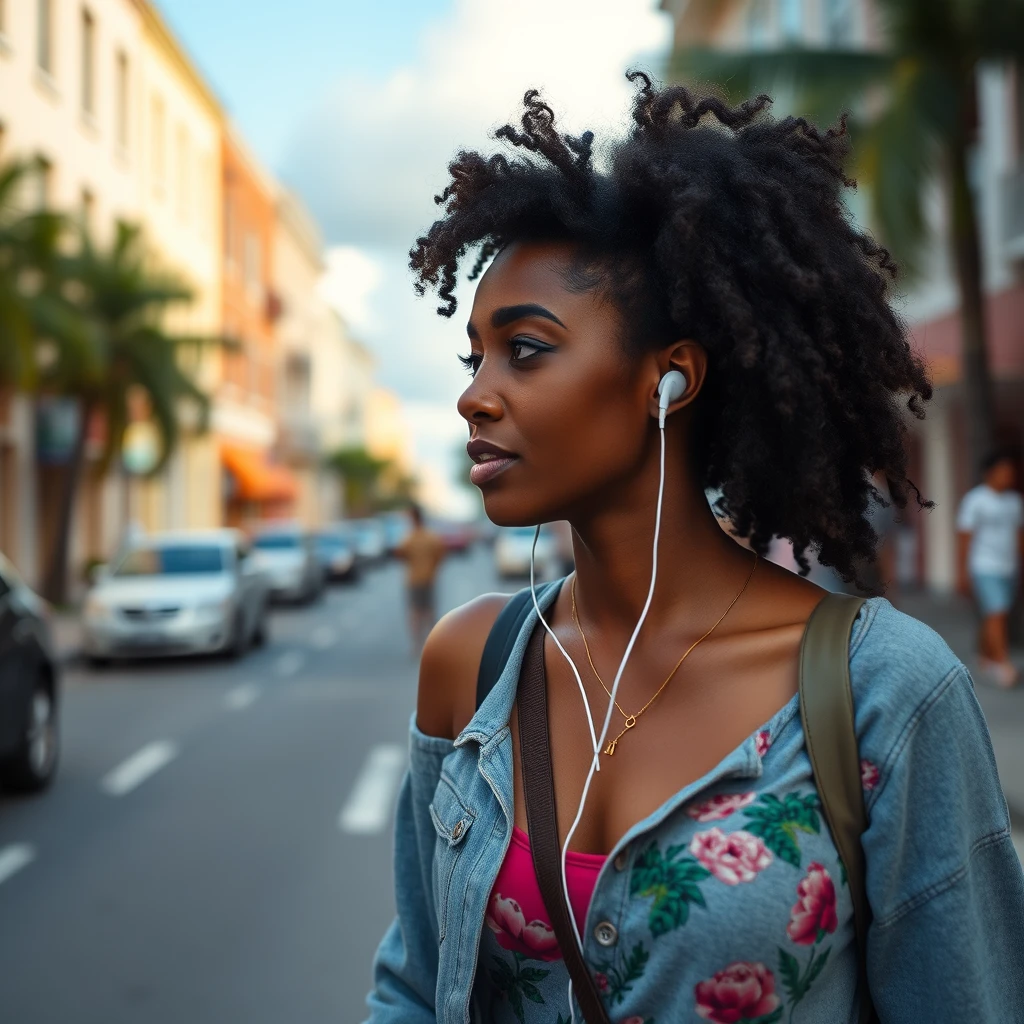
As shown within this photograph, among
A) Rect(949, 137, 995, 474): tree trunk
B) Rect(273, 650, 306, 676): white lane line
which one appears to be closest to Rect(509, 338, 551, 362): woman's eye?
Rect(949, 137, 995, 474): tree trunk

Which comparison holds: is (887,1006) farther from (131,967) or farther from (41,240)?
(41,240)

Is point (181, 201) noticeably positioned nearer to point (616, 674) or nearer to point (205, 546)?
point (205, 546)

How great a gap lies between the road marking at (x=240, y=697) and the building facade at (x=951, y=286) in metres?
7.06

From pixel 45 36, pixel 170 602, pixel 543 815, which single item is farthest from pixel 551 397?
pixel 45 36

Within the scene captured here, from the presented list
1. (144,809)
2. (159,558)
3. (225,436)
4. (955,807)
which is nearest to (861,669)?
(955,807)

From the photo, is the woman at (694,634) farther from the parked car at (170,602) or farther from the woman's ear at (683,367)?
the parked car at (170,602)

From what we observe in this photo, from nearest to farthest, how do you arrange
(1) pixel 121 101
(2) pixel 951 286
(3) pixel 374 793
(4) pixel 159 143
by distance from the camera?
(3) pixel 374 793, (2) pixel 951 286, (1) pixel 121 101, (4) pixel 159 143

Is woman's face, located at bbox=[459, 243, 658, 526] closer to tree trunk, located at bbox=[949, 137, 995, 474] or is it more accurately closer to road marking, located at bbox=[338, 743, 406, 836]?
road marking, located at bbox=[338, 743, 406, 836]

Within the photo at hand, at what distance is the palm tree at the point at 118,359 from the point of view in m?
23.3

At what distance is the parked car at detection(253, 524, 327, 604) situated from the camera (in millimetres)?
26734

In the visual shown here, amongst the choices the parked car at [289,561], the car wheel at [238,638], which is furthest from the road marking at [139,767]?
the parked car at [289,561]

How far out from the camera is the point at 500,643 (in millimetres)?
1922

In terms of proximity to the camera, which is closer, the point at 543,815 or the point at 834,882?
the point at 834,882

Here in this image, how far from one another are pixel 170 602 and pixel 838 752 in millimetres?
14844
